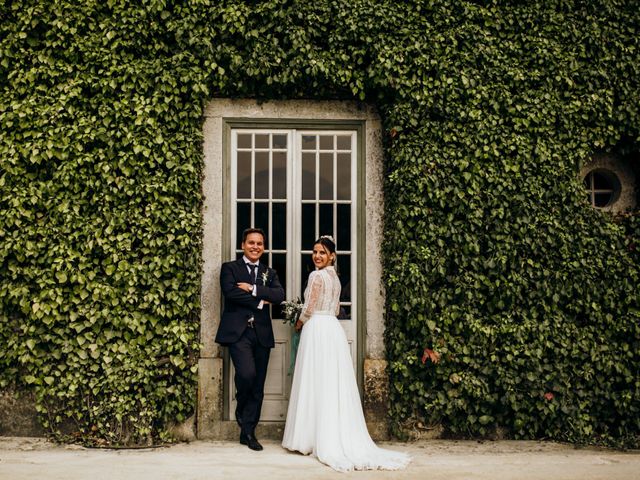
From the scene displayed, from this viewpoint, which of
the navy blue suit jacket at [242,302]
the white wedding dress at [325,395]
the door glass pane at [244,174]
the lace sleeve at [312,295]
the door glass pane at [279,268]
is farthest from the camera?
the door glass pane at [244,174]

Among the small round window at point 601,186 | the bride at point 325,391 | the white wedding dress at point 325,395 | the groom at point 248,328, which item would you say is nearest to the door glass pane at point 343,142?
the bride at point 325,391

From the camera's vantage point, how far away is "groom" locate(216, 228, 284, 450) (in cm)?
644

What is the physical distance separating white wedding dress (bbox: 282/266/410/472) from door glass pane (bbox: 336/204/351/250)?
2.84 ft

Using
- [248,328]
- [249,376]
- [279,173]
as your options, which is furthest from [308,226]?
[249,376]

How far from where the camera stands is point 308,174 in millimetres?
7344

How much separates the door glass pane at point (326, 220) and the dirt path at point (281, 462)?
2.50 meters

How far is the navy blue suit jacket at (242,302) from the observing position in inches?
255

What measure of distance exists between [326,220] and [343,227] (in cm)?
22

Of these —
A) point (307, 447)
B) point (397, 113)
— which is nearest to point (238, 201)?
point (397, 113)

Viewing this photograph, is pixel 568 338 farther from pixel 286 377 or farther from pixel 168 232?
pixel 168 232

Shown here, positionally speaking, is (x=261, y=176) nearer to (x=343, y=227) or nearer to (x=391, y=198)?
(x=343, y=227)

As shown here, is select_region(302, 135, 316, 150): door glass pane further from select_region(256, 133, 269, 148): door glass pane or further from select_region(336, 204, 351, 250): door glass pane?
select_region(336, 204, 351, 250): door glass pane

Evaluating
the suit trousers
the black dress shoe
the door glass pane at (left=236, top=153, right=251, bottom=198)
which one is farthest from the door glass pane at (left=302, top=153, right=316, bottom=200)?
the black dress shoe

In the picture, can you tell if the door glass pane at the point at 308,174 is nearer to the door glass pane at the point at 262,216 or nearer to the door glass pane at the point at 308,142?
the door glass pane at the point at 308,142
